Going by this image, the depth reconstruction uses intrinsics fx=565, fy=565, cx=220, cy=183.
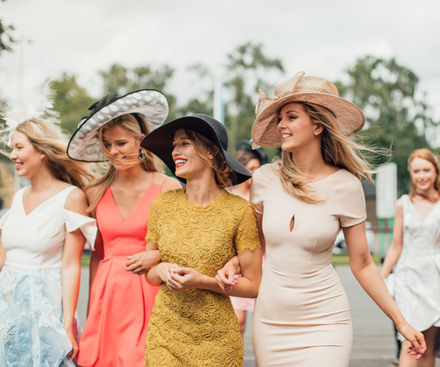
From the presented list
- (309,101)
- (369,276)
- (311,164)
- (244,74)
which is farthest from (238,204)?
(244,74)

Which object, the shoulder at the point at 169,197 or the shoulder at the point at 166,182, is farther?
the shoulder at the point at 166,182

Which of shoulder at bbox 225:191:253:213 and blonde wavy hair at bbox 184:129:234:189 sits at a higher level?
blonde wavy hair at bbox 184:129:234:189

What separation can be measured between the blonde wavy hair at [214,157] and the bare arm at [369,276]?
761mm

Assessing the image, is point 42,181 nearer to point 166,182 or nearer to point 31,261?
point 31,261

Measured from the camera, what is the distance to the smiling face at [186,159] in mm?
3248

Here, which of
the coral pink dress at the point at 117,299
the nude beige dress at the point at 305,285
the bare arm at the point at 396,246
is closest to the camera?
the nude beige dress at the point at 305,285

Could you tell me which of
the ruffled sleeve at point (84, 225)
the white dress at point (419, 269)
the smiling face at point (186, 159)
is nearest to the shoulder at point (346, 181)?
the smiling face at point (186, 159)

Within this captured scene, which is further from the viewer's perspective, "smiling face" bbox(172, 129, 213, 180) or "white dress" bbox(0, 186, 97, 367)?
"white dress" bbox(0, 186, 97, 367)

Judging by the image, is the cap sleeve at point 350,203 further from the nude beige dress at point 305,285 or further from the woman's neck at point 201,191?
the woman's neck at point 201,191

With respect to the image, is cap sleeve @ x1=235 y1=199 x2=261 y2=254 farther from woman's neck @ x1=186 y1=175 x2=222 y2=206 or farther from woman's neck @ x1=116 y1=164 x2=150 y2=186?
woman's neck @ x1=116 y1=164 x2=150 y2=186

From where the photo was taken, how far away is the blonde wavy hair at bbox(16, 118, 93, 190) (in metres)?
4.02

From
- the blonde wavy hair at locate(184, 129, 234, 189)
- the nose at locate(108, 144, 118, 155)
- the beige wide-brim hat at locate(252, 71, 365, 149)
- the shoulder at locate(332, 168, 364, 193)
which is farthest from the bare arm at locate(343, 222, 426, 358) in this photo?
the nose at locate(108, 144, 118, 155)

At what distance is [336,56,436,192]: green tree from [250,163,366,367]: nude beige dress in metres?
42.8

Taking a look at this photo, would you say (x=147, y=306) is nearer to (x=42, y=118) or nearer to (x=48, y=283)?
(x=48, y=283)
